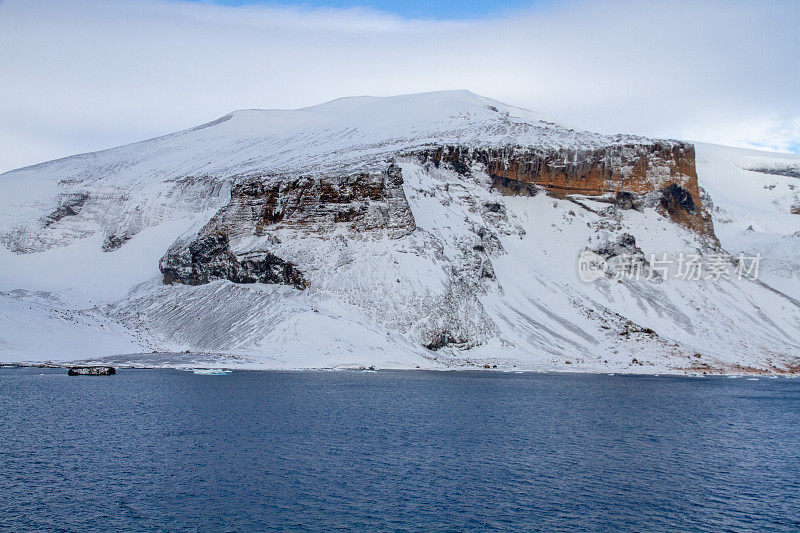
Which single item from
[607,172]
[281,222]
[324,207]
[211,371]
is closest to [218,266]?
[281,222]

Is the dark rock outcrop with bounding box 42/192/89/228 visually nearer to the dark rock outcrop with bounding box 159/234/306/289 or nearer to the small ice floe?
the dark rock outcrop with bounding box 159/234/306/289

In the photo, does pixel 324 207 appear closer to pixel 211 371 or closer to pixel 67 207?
pixel 211 371

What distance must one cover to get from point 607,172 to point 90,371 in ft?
446

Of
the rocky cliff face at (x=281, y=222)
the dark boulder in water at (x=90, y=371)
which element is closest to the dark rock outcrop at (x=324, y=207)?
the rocky cliff face at (x=281, y=222)

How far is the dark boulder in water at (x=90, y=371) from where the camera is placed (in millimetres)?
103438

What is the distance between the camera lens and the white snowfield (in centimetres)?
12416

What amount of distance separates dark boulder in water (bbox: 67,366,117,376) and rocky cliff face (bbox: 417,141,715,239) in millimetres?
96681

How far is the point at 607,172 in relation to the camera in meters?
188

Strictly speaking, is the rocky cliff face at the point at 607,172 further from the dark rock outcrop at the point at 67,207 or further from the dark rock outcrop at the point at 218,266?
the dark rock outcrop at the point at 67,207

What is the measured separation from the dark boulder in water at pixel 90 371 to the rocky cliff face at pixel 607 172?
96.7m

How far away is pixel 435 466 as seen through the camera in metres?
51.5

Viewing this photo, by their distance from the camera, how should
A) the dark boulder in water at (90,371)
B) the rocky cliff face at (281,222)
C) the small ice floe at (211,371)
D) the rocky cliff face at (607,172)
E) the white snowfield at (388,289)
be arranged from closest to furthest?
1. the dark boulder in water at (90,371)
2. the small ice floe at (211,371)
3. the white snowfield at (388,289)
4. the rocky cliff face at (281,222)
5. the rocky cliff face at (607,172)

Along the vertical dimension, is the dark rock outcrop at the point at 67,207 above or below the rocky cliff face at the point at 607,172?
below

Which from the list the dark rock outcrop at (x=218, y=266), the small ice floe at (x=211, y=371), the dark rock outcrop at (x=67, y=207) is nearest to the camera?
the small ice floe at (x=211, y=371)
